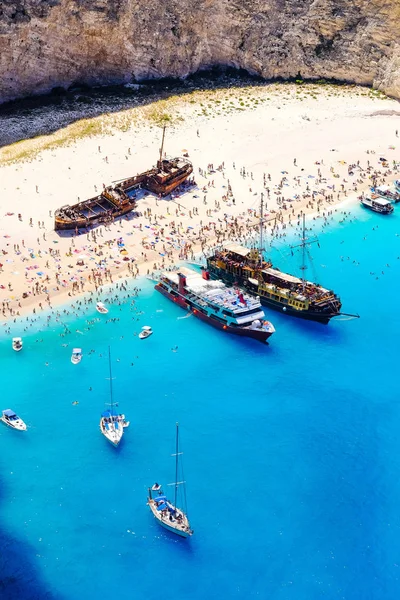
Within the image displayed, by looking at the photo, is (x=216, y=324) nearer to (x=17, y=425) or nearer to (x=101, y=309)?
(x=101, y=309)

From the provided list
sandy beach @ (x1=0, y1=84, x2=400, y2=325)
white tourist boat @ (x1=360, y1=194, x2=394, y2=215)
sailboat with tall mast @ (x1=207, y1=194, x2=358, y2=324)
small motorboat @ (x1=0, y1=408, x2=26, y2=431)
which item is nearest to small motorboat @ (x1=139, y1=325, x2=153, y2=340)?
sandy beach @ (x1=0, y1=84, x2=400, y2=325)

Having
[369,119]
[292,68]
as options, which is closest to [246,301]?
[369,119]

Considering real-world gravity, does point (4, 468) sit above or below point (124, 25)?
below

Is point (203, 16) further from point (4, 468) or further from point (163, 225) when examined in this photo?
point (4, 468)

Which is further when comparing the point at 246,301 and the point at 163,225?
the point at 163,225

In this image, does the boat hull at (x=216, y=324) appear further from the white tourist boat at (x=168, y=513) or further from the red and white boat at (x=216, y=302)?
the white tourist boat at (x=168, y=513)

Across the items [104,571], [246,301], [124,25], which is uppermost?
[124,25]

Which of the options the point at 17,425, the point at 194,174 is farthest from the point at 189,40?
the point at 17,425
